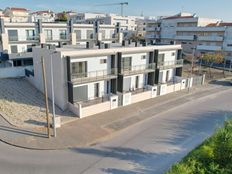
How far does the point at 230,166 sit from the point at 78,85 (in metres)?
16.1

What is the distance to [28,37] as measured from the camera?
42.8 meters

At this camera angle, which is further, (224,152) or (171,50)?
(171,50)

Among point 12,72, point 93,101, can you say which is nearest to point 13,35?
point 12,72

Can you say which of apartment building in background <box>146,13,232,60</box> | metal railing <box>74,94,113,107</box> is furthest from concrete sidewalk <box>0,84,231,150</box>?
apartment building in background <box>146,13,232,60</box>

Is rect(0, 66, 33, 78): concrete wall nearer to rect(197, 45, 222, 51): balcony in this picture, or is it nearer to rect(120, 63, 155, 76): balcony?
rect(120, 63, 155, 76): balcony

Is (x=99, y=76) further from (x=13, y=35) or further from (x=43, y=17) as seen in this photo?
(x=43, y=17)

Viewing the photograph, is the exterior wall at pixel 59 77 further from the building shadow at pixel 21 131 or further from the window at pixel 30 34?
the window at pixel 30 34

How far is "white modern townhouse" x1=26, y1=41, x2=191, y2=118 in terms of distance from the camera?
75.8 feet

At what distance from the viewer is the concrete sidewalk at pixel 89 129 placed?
17422 mm

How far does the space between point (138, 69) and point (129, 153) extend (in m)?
15.3

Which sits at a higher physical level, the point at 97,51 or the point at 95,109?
the point at 97,51

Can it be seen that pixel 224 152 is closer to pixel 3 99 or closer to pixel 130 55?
pixel 130 55

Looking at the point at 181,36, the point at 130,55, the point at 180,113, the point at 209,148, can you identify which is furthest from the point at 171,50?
the point at 181,36

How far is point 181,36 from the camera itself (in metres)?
68.3
